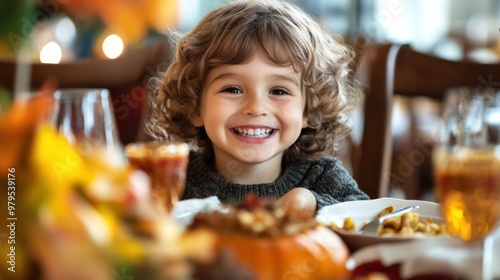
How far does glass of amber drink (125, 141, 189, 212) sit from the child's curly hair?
2.41 feet

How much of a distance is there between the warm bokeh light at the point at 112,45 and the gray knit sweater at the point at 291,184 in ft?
9.08

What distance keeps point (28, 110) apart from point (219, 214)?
0.24 meters

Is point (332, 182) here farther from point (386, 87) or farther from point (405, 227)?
point (405, 227)

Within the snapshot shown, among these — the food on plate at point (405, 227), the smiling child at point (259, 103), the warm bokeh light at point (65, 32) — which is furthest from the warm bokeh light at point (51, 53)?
the food on plate at point (405, 227)

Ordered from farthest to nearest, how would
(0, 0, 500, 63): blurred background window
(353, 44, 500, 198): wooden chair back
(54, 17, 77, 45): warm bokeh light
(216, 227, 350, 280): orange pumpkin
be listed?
(0, 0, 500, 63): blurred background window, (54, 17, 77, 45): warm bokeh light, (353, 44, 500, 198): wooden chair back, (216, 227, 350, 280): orange pumpkin

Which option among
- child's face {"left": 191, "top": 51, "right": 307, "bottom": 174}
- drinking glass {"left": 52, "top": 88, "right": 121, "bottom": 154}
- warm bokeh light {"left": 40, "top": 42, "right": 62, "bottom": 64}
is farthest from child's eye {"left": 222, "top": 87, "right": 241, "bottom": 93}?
warm bokeh light {"left": 40, "top": 42, "right": 62, "bottom": 64}

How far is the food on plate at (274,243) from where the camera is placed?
2.20 feet

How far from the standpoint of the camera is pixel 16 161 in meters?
0.53

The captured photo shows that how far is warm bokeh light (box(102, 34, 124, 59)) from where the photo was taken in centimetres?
438

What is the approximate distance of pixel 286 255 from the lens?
67cm

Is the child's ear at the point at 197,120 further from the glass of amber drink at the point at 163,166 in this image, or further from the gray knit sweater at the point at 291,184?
the glass of amber drink at the point at 163,166

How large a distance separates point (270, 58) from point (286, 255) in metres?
0.96

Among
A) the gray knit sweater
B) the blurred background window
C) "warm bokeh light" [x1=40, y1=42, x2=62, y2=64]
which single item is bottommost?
the gray knit sweater

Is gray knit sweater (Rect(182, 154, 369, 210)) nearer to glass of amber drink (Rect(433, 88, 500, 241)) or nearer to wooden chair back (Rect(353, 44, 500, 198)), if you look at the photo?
Result: wooden chair back (Rect(353, 44, 500, 198))
